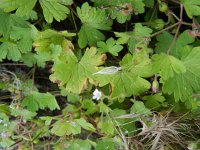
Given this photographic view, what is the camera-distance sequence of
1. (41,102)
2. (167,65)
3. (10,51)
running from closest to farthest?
1. (167,65)
2. (10,51)
3. (41,102)

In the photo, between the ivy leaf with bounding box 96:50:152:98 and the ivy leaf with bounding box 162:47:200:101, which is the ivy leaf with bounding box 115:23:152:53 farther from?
the ivy leaf with bounding box 162:47:200:101

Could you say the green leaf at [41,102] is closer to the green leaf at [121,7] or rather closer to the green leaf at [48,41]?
the green leaf at [48,41]

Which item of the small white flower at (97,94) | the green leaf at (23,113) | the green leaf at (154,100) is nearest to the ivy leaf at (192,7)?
the green leaf at (154,100)

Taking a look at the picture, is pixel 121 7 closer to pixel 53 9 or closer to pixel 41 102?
pixel 53 9

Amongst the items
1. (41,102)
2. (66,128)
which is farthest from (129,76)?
(41,102)

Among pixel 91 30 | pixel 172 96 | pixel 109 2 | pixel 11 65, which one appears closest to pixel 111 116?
pixel 172 96

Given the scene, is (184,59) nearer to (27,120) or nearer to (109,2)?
(109,2)
